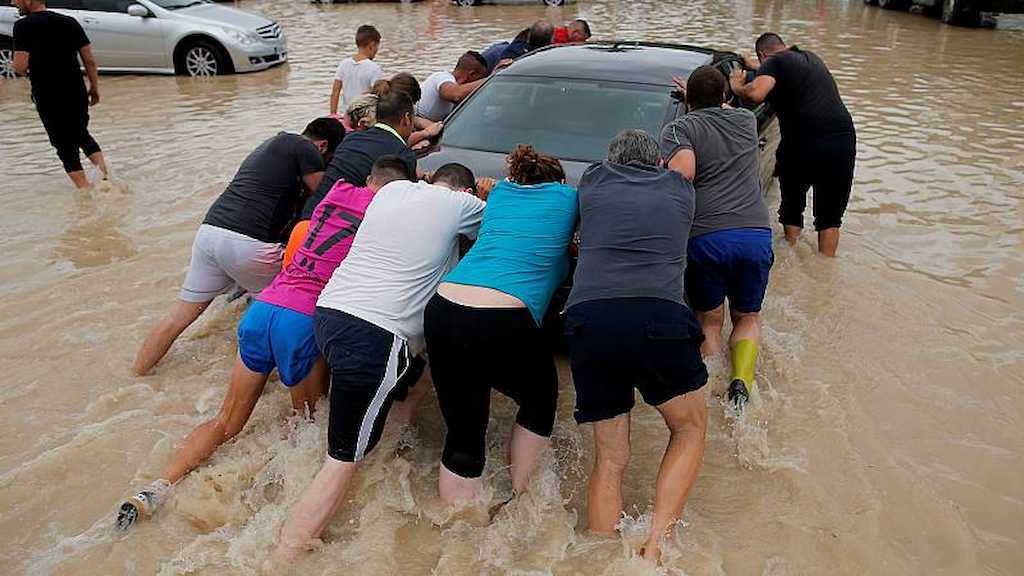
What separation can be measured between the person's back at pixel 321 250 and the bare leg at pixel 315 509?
0.73 metres

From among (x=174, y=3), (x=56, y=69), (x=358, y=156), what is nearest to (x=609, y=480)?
(x=358, y=156)

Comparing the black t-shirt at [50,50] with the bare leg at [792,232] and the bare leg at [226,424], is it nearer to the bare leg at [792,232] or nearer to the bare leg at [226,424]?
the bare leg at [226,424]

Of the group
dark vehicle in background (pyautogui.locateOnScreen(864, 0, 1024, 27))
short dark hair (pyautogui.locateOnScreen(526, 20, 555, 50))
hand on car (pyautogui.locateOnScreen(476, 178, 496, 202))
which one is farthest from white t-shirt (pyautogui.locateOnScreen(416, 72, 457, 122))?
dark vehicle in background (pyautogui.locateOnScreen(864, 0, 1024, 27))

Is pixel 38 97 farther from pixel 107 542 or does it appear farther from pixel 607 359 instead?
pixel 607 359

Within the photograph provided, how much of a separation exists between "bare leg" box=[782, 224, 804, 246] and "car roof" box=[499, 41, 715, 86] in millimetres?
1467

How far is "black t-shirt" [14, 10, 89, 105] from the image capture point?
711 cm

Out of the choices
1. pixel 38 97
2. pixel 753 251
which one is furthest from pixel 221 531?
pixel 38 97

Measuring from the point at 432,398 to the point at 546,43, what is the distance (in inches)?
177

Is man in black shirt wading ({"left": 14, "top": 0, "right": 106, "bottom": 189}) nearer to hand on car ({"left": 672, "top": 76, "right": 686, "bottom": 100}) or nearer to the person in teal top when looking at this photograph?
hand on car ({"left": 672, "top": 76, "right": 686, "bottom": 100})

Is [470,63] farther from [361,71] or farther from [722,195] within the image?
[722,195]

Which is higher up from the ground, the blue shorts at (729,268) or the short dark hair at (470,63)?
the short dark hair at (470,63)

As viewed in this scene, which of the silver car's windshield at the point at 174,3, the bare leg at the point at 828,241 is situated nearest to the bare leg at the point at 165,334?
the bare leg at the point at 828,241

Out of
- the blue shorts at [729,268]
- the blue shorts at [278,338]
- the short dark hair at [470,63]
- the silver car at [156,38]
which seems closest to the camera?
the blue shorts at [278,338]

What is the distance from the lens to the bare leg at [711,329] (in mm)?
4426
